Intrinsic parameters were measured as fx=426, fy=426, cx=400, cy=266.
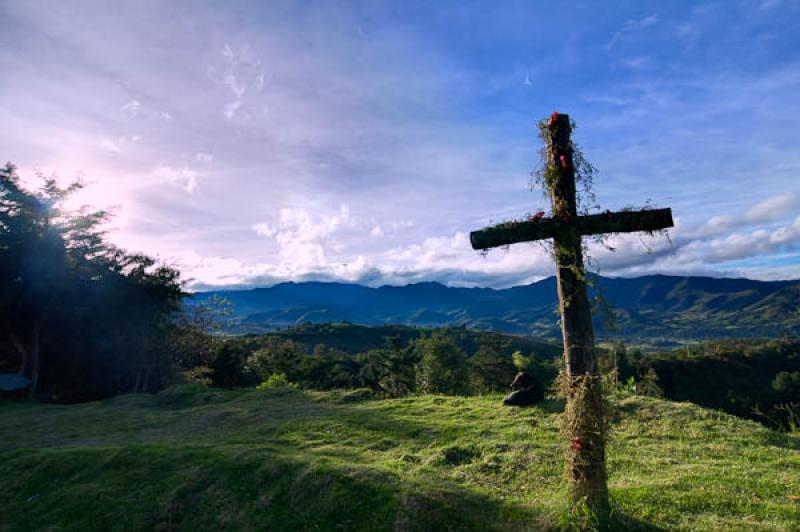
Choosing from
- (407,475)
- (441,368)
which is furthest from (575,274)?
(441,368)

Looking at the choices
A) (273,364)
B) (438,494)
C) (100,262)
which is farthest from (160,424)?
(273,364)

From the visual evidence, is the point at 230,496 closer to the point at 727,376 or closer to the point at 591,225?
the point at 591,225

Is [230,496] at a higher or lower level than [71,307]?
lower

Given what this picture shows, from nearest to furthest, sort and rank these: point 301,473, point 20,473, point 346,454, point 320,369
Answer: point 301,473, point 346,454, point 20,473, point 320,369

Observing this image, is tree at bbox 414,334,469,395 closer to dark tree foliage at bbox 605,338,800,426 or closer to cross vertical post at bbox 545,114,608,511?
dark tree foliage at bbox 605,338,800,426

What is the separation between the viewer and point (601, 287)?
6.19 meters

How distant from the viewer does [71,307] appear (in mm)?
26078

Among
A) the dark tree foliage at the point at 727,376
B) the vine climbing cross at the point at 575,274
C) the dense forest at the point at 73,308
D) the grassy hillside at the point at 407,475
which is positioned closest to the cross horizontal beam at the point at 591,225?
the vine climbing cross at the point at 575,274

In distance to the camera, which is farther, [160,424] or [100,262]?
[100,262]

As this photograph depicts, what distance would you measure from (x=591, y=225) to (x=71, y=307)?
3043 centimetres

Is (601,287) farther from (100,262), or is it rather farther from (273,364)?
(273,364)

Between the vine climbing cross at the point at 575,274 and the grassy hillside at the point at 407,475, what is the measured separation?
0.73 m

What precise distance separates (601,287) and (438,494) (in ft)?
13.3

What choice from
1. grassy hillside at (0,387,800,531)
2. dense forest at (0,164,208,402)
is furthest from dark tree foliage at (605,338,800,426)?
dense forest at (0,164,208,402)
